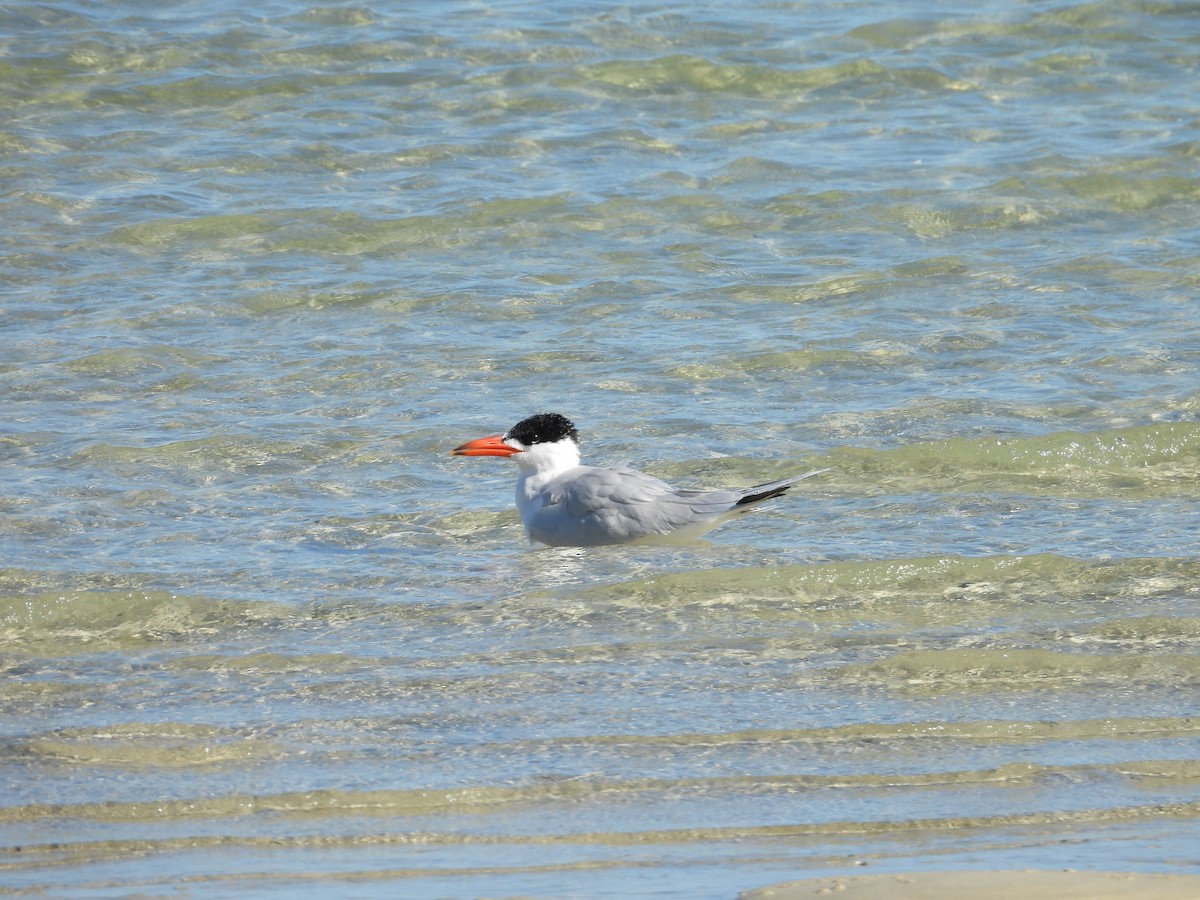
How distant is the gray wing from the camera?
716 centimetres

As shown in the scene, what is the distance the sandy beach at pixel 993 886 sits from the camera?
362cm

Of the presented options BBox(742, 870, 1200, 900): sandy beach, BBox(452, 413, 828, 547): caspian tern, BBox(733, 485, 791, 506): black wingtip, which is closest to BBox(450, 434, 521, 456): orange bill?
BBox(452, 413, 828, 547): caspian tern

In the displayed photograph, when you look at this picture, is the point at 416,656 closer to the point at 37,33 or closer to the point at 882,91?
the point at 882,91

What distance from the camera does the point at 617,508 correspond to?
7.35 m

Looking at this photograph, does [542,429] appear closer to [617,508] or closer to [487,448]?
[487,448]

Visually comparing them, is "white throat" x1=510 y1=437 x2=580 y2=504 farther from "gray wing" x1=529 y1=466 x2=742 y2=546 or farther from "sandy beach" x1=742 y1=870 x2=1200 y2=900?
"sandy beach" x1=742 y1=870 x2=1200 y2=900

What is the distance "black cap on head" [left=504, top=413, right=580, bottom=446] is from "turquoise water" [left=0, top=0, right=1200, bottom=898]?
39 centimetres

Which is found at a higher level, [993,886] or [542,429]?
[993,886]

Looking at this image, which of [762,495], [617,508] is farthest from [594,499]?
[762,495]

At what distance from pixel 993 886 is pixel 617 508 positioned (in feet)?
12.5

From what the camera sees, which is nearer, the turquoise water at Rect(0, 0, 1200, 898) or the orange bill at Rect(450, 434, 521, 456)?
the turquoise water at Rect(0, 0, 1200, 898)

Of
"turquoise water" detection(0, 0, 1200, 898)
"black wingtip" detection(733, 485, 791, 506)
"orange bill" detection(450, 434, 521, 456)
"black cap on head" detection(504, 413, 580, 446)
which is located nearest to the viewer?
"turquoise water" detection(0, 0, 1200, 898)

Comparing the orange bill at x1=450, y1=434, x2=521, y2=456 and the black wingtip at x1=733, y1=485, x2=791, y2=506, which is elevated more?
the orange bill at x1=450, y1=434, x2=521, y2=456

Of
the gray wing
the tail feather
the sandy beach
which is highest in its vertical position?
the sandy beach
